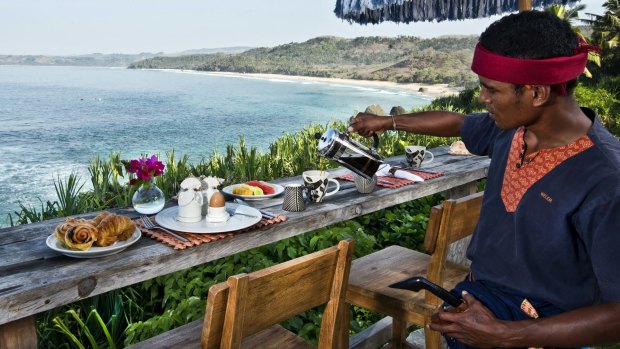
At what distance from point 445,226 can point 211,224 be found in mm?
778

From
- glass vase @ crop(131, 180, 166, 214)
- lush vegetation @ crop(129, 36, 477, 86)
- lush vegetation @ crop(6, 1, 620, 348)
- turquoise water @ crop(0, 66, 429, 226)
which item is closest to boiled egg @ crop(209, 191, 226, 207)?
glass vase @ crop(131, 180, 166, 214)

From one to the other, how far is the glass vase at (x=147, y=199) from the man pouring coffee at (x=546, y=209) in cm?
117

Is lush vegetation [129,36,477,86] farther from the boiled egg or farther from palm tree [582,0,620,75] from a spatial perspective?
the boiled egg

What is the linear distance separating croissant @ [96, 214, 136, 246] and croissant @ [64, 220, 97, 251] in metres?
0.02

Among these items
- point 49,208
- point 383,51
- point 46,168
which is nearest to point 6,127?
point 46,168

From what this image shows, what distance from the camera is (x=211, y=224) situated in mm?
1858

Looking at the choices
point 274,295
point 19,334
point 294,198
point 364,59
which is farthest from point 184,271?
point 364,59

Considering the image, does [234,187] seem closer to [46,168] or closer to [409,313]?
[409,313]

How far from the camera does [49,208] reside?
12.8ft

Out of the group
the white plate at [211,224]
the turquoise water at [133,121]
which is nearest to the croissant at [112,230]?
the white plate at [211,224]

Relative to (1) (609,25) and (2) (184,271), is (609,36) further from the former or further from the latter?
(2) (184,271)

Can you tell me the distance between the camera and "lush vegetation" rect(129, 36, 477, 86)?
222 feet

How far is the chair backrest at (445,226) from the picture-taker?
189 centimetres

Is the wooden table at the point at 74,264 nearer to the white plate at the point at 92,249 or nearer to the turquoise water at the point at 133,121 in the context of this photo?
the white plate at the point at 92,249
